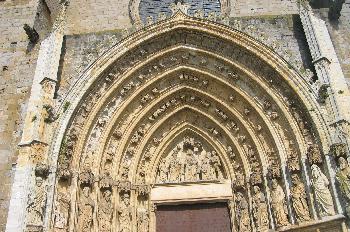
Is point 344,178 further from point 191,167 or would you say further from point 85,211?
point 85,211

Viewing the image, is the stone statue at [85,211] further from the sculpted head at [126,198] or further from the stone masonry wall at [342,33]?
the stone masonry wall at [342,33]

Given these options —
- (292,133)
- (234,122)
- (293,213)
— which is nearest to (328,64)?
(292,133)

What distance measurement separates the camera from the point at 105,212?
8.16 m

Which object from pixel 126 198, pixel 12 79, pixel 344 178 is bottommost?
pixel 344 178

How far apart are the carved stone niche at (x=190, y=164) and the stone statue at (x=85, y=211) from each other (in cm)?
175

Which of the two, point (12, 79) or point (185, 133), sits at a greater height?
point (12, 79)

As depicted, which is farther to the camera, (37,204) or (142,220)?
(142,220)

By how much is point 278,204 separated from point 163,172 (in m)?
2.73

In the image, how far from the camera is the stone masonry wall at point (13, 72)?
8492 mm

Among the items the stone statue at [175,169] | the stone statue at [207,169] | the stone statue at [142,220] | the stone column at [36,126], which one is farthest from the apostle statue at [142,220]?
the stone column at [36,126]

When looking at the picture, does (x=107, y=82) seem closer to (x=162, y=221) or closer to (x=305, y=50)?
(x=162, y=221)

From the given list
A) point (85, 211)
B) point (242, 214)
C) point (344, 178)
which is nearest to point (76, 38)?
point (85, 211)

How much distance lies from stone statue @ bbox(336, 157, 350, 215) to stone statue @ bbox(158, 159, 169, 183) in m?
3.75

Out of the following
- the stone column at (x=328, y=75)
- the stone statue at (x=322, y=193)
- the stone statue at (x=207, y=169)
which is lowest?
the stone statue at (x=322, y=193)
